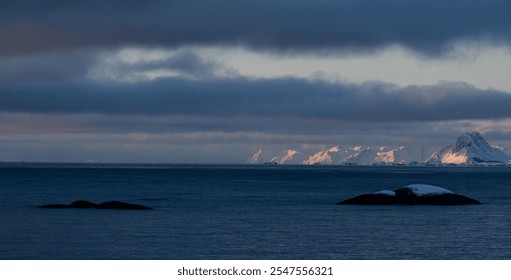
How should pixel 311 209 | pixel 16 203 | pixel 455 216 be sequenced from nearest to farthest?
pixel 455 216 → pixel 311 209 → pixel 16 203

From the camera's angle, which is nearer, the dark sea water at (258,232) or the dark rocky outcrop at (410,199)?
the dark sea water at (258,232)

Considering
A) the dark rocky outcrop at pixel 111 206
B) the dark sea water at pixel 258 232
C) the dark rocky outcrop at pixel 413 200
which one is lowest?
the dark sea water at pixel 258 232

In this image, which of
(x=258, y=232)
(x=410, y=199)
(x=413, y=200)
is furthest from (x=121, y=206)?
(x=413, y=200)

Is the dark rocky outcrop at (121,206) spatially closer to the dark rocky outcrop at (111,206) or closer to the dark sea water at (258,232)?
the dark rocky outcrop at (111,206)

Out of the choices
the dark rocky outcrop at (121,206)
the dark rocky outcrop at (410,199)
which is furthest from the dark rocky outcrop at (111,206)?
the dark rocky outcrop at (410,199)

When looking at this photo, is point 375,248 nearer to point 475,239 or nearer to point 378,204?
point 475,239

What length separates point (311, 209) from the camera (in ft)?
310

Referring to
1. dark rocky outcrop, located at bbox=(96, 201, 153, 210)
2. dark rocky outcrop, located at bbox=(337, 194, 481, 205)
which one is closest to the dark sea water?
dark rocky outcrop, located at bbox=(96, 201, 153, 210)

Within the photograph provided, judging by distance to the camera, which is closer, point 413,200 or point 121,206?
point 121,206

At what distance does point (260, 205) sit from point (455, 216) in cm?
2843

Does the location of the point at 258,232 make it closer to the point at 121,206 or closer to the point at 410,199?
the point at 121,206

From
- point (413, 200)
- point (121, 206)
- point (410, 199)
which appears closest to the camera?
point (121, 206)
